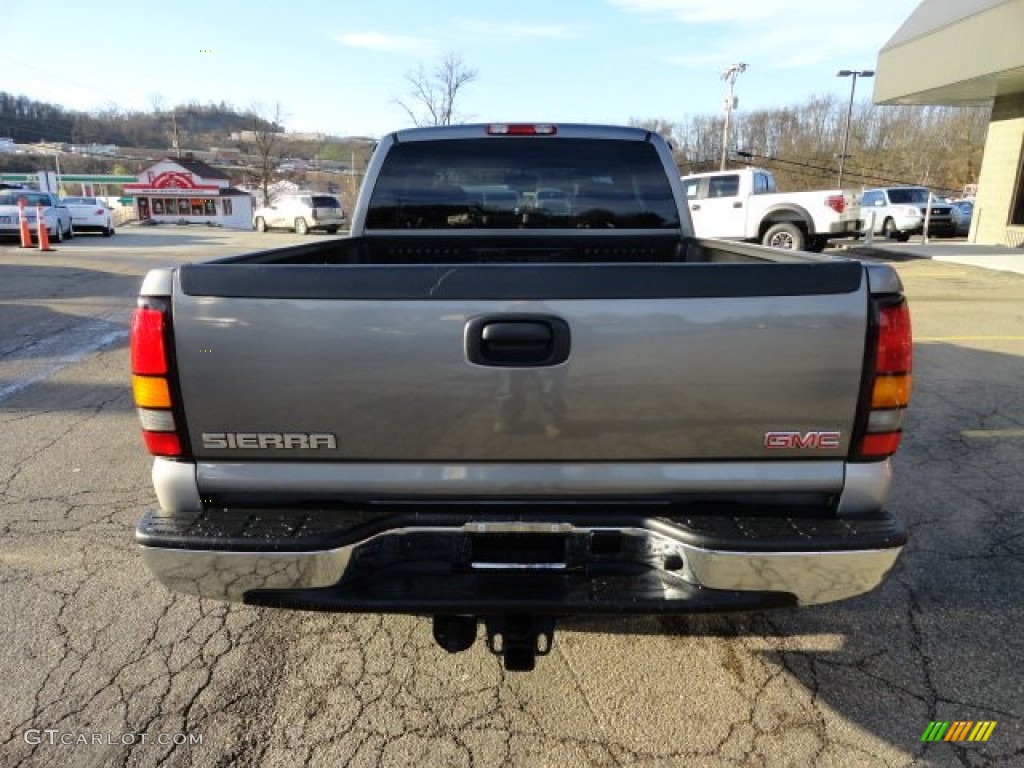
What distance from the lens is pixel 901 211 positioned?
24.6 meters

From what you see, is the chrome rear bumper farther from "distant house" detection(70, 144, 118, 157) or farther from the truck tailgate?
"distant house" detection(70, 144, 118, 157)

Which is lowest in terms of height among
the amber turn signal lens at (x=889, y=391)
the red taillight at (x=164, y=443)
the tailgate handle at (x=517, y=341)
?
the red taillight at (x=164, y=443)

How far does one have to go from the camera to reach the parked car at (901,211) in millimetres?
24562

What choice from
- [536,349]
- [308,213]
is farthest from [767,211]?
[308,213]

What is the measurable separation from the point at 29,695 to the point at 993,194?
988 inches

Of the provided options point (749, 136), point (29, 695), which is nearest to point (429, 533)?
point (29, 695)

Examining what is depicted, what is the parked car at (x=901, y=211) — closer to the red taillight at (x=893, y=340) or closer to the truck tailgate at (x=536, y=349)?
the red taillight at (x=893, y=340)

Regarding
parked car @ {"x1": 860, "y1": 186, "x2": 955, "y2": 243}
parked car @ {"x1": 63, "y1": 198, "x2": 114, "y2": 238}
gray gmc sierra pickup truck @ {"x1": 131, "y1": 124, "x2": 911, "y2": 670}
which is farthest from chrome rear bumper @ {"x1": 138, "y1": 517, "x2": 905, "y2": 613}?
parked car @ {"x1": 63, "y1": 198, "x2": 114, "y2": 238}

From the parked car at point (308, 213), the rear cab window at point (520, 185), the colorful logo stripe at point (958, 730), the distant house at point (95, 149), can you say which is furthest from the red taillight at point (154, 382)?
the distant house at point (95, 149)

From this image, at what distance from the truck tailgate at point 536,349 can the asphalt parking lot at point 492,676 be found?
105cm

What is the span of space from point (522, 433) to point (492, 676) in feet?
3.59

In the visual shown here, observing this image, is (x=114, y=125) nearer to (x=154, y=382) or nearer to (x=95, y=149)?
(x=95, y=149)

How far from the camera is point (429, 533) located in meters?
1.96

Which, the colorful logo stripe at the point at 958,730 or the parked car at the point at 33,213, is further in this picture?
the parked car at the point at 33,213
